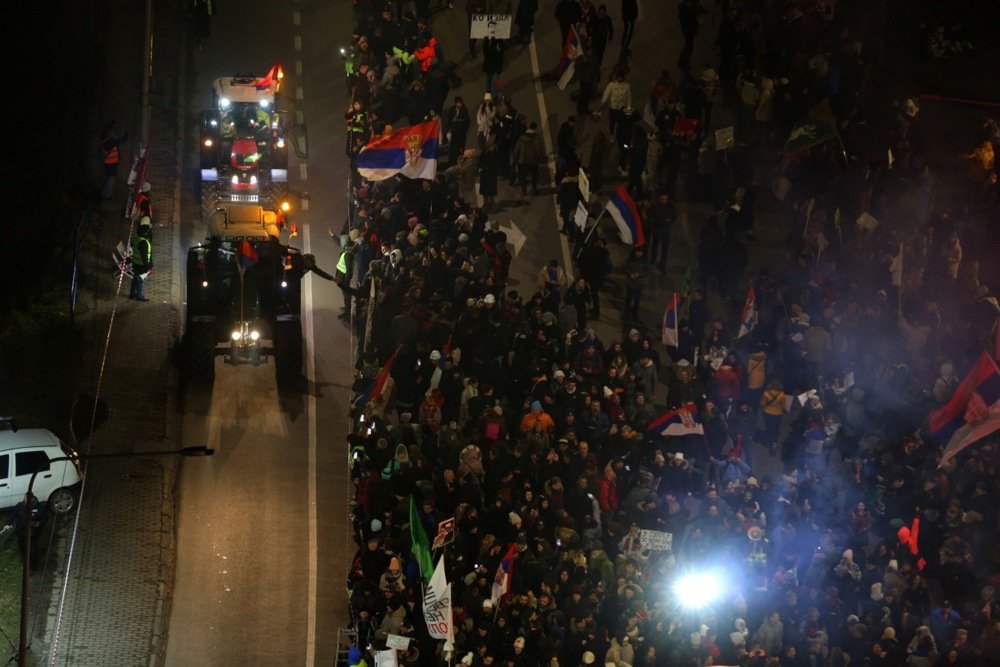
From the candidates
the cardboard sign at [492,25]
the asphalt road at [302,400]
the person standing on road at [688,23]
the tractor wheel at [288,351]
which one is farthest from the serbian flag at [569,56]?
the tractor wheel at [288,351]

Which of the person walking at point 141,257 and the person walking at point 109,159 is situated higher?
the person walking at point 109,159

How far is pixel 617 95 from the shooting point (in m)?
41.4

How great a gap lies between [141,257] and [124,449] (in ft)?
16.1

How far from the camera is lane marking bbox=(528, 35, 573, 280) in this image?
40.1 meters

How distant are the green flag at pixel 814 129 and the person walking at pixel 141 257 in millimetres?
13389

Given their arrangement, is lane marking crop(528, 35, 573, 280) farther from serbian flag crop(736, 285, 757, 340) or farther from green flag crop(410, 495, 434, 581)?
green flag crop(410, 495, 434, 581)

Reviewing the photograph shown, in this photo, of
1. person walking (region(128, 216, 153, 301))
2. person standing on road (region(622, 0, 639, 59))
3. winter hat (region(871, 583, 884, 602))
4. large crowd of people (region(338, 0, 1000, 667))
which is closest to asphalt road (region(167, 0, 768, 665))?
person standing on road (region(622, 0, 639, 59))

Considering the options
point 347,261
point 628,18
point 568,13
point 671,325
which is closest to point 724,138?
point 671,325

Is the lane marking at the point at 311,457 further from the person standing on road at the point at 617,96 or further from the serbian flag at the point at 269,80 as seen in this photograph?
the person standing on road at the point at 617,96

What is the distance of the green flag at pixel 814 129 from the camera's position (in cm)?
3806

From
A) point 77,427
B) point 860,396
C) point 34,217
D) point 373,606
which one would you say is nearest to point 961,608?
point 860,396

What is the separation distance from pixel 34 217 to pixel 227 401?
880 centimetres

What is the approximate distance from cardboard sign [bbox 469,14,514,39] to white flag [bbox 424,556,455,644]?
1763cm

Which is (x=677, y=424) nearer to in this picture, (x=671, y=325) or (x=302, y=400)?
(x=671, y=325)
